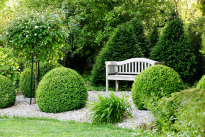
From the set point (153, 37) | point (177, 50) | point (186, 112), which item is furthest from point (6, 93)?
point (153, 37)

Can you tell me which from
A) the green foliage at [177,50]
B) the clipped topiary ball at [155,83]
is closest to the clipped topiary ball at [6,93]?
the clipped topiary ball at [155,83]

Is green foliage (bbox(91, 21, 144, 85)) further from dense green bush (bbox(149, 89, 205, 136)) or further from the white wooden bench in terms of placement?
dense green bush (bbox(149, 89, 205, 136))

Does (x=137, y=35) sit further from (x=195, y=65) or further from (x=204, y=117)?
(x=204, y=117)

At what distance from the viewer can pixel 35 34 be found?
547 centimetres

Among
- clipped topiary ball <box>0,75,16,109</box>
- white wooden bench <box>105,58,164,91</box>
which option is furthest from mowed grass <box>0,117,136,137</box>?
white wooden bench <box>105,58,164,91</box>

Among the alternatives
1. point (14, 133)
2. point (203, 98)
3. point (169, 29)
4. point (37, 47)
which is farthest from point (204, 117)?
point (169, 29)

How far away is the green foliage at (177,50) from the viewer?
27.5 ft

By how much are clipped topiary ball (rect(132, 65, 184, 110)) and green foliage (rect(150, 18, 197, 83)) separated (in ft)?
12.6

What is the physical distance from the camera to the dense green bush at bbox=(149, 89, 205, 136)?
186 cm

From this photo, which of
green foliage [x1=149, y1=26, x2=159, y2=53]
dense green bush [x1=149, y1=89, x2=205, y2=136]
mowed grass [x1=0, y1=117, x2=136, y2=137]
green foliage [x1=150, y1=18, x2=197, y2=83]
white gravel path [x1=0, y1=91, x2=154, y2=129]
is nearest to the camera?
dense green bush [x1=149, y1=89, x2=205, y2=136]

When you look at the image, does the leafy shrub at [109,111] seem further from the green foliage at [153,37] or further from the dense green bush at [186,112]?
the green foliage at [153,37]

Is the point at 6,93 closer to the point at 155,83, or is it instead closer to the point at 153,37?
the point at 155,83

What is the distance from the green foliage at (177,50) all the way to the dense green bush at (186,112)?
5150mm

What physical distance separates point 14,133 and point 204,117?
2.85 metres
